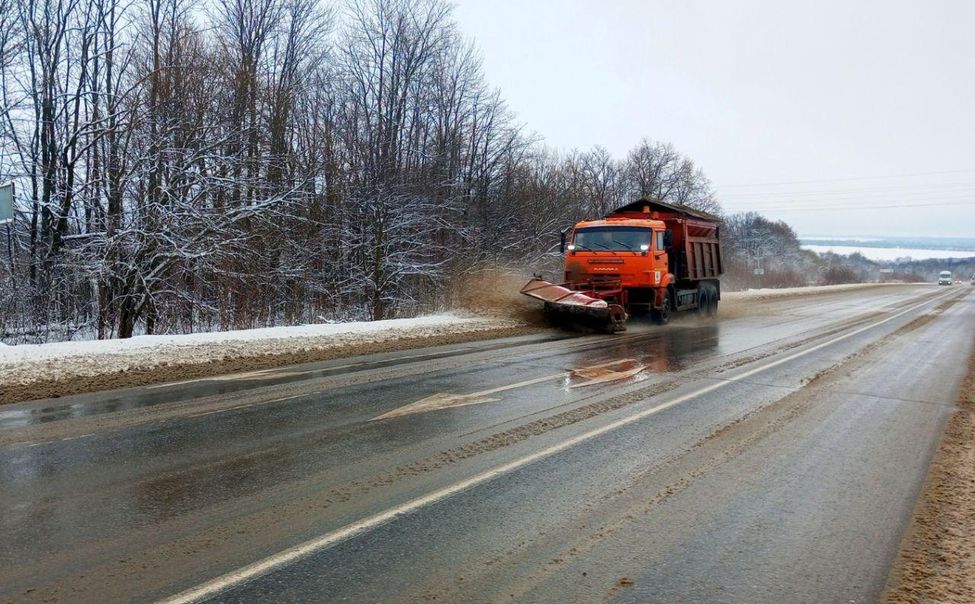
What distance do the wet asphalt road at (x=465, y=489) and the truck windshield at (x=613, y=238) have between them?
345 inches

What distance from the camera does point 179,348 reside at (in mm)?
11328

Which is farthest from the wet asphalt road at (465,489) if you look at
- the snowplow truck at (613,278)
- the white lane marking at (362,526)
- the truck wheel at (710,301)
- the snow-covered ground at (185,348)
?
the truck wheel at (710,301)

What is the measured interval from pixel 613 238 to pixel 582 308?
10.3ft

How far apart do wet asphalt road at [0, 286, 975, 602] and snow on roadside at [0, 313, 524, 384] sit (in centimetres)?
208

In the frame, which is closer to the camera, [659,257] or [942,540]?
[942,540]

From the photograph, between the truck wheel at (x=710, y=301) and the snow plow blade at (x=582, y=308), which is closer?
the snow plow blade at (x=582, y=308)

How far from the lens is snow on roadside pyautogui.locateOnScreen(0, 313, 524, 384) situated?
30.6 ft

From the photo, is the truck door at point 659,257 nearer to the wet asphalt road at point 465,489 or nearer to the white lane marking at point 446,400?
the wet asphalt road at point 465,489

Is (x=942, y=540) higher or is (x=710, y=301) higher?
(x=710, y=301)

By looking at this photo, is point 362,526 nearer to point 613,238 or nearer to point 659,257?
point 613,238

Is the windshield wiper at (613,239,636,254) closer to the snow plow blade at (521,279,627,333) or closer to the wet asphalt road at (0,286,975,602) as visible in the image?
the snow plow blade at (521,279,627,333)

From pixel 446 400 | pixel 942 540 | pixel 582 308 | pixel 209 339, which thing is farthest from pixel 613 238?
pixel 942 540

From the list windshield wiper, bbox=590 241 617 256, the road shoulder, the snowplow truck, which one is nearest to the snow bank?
the snowplow truck

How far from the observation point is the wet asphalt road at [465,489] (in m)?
3.24
